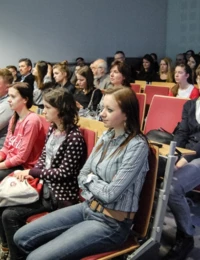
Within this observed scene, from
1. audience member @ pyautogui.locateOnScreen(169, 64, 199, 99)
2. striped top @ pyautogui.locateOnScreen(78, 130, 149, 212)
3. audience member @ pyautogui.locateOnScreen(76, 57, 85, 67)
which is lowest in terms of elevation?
striped top @ pyautogui.locateOnScreen(78, 130, 149, 212)

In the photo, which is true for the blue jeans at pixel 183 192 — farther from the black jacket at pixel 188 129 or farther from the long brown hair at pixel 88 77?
the long brown hair at pixel 88 77

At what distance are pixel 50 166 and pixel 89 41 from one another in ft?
23.2

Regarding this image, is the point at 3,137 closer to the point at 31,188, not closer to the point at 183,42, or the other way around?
the point at 31,188

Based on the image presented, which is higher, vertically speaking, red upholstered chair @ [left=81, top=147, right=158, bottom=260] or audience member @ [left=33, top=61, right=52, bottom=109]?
audience member @ [left=33, top=61, right=52, bottom=109]

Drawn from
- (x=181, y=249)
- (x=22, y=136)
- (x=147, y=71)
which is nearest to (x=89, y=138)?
(x=22, y=136)

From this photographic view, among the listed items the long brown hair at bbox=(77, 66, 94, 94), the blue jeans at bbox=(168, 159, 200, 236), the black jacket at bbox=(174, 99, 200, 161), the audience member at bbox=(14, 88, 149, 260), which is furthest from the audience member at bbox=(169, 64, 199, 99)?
the audience member at bbox=(14, 88, 149, 260)

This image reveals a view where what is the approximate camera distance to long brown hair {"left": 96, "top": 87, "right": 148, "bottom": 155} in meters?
1.74

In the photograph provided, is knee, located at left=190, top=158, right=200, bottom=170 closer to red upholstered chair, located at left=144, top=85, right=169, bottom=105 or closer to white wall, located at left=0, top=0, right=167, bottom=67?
red upholstered chair, located at left=144, top=85, right=169, bottom=105

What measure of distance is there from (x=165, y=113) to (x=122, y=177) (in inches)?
63.4

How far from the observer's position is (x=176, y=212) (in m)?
2.26

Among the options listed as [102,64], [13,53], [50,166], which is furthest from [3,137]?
[13,53]

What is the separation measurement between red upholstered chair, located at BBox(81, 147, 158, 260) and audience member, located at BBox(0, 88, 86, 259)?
485mm

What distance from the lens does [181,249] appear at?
7.36 feet

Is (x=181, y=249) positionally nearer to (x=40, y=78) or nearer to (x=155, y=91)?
(x=155, y=91)
